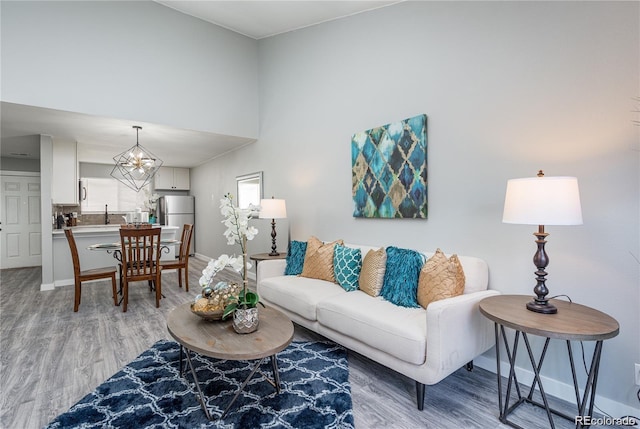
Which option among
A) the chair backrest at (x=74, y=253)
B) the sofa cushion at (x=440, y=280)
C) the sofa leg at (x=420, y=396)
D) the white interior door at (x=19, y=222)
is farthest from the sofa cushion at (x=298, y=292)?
the white interior door at (x=19, y=222)

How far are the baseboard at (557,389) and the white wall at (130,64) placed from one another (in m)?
4.22

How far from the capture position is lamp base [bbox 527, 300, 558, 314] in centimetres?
170

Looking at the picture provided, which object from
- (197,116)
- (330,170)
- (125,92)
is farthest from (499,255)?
(125,92)

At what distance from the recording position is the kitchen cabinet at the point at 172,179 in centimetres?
776

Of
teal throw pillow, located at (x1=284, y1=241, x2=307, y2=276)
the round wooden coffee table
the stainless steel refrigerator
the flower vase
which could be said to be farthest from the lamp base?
the stainless steel refrigerator

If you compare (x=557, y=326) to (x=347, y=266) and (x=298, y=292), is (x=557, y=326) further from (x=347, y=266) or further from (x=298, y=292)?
(x=298, y=292)

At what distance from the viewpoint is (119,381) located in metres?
2.17

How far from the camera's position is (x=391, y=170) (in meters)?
2.99

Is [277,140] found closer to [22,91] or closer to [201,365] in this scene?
[22,91]

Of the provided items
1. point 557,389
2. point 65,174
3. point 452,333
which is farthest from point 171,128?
point 557,389

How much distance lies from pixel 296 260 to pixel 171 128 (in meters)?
2.58

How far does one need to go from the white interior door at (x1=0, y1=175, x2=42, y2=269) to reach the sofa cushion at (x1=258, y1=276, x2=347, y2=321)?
6326 millimetres

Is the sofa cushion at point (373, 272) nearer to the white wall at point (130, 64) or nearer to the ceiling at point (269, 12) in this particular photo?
the ceiling at point (269, 12)

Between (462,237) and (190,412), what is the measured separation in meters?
2.22
